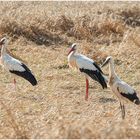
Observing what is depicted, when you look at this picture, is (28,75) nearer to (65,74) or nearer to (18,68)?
(18,68)

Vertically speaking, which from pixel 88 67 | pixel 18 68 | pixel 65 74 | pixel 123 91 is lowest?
pixel 65 74

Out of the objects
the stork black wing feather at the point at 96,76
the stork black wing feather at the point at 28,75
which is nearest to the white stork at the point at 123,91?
the stork black wing feather at the point at 96,76

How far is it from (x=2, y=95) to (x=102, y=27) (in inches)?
269

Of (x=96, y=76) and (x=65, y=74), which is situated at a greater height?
(x=96, y=76)

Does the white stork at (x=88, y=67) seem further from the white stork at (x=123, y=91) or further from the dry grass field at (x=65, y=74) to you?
the white stork at (x=123, y=91)

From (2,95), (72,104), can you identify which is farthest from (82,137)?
(2,95)

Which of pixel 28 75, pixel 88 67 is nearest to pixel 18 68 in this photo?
pixel 28 75

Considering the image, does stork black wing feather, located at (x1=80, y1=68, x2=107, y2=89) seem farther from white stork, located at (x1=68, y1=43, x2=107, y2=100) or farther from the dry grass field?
the dry grass field

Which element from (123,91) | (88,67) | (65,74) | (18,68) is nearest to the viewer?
(123,91)

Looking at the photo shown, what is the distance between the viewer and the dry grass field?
7.12 m

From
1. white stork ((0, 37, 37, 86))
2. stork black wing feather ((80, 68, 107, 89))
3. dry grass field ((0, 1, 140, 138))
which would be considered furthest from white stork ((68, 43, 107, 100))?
white stork ((0, 37, 37, 86))

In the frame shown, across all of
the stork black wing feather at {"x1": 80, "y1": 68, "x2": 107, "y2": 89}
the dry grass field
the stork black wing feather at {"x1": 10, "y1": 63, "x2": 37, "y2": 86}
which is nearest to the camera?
the dry grass field

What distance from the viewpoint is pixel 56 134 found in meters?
6.05

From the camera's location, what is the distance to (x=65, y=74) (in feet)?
40.2
